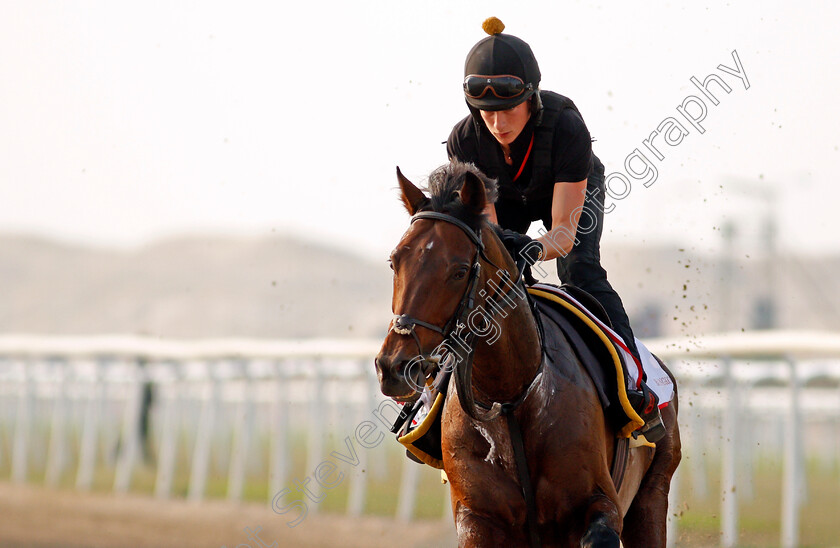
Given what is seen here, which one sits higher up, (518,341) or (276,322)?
(518,341)

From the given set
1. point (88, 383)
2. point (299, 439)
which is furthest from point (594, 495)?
point (88, 383)

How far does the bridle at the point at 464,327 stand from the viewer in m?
3.23

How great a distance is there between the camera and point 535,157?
464 cm

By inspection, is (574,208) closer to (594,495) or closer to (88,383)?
(594,495)

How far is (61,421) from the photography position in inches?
537

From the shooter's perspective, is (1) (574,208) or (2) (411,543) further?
(2) (411,543)

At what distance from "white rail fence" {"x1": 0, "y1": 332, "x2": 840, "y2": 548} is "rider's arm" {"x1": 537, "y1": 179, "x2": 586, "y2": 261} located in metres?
3.35

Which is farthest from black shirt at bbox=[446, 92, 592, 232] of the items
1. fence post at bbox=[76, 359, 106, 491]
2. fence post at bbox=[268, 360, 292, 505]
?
fence post at bbox=[76, 359, 106, 491]

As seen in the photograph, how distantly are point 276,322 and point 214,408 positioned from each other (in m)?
38.8

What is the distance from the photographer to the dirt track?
9.02 meters

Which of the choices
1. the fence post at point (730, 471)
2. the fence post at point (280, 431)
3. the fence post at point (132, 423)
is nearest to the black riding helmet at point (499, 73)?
the fence post at point (730, 471)

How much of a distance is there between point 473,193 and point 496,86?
0.89 meters

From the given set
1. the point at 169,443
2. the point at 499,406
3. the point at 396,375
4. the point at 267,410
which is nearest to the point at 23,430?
the point at 169,443

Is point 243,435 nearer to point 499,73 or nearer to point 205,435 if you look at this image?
point 205,435
